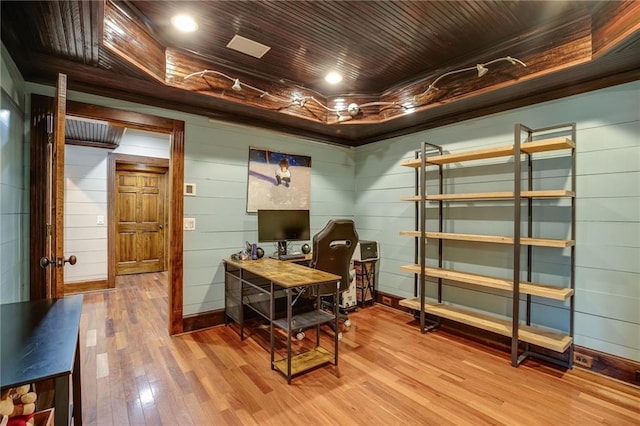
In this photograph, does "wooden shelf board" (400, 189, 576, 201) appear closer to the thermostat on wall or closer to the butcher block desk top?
the butcher block desk top

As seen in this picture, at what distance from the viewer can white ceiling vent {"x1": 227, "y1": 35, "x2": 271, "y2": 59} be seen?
2.47 m

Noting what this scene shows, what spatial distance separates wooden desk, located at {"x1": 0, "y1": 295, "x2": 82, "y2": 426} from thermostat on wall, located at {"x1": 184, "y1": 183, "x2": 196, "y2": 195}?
175cm

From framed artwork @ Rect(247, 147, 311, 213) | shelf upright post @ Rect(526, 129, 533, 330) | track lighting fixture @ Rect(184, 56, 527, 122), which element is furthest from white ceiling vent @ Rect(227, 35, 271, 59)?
shelf upright post @ Rect(526, 129, 533, 330)

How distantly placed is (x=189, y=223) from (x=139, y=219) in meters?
3.48

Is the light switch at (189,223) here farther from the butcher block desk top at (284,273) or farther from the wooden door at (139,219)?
the wooden door at (139,219)

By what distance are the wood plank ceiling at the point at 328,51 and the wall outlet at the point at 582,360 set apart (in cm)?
220

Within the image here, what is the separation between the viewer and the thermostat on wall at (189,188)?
127 inches

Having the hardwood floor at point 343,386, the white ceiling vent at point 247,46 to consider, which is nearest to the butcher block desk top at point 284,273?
the hardwood floor at point 343,386

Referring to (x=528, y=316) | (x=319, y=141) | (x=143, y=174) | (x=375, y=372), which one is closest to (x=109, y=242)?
(x=143, y=174)

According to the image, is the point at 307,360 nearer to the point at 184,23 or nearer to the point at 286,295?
the point at 286,295

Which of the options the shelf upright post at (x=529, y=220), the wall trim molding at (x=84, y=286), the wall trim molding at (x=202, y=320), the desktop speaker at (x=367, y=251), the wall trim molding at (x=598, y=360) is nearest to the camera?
the wall trim molding at (x=598, y=360)

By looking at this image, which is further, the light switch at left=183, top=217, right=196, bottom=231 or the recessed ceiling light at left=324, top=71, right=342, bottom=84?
the light switch at left=183, top=217, right=196, bottom=231

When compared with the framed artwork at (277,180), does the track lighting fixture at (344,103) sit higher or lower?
higher

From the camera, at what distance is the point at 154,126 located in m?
3.04
